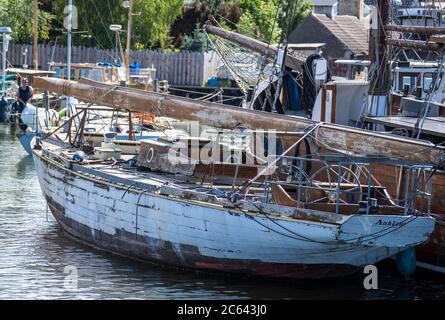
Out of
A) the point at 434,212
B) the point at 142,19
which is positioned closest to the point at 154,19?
the point at 142,19

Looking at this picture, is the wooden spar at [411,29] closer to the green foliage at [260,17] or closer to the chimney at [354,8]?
the green foliage at [260,17]

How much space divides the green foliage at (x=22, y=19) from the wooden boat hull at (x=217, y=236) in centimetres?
3663

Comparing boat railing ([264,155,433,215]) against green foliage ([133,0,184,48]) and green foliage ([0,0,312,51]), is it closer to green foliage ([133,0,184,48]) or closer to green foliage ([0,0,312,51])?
green foliage ([0,0,312,51])

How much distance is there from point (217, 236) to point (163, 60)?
39.5 m

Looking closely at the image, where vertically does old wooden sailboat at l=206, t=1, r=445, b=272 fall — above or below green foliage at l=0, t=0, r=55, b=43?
below

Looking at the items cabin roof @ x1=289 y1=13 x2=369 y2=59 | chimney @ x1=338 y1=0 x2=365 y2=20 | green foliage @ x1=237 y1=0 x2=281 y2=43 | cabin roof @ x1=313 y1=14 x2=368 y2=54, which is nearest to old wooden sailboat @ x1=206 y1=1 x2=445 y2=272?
cabin roof @ x1=289 y1=13 x2=369 y2=59

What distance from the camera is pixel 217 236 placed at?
2094cm

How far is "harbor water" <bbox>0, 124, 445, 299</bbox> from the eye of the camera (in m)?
20.7

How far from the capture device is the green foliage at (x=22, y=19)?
5900 centimetres

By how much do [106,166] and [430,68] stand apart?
1010 cm

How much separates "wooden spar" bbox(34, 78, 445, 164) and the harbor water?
2.79 meters

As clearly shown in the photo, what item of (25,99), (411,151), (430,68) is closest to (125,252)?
(411,151)

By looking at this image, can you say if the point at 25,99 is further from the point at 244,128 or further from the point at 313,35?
the point at 244,128

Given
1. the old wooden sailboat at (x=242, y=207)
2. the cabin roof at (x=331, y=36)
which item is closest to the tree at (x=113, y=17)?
the cabin roof at (x=331, y=36)
